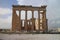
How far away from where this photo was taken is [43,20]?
2303cm

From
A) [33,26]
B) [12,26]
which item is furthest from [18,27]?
[33,26]

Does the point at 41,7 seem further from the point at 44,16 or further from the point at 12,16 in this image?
the point at 12,16

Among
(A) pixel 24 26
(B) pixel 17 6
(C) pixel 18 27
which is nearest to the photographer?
(B) pixel 17 6

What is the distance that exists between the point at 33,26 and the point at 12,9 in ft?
15.1

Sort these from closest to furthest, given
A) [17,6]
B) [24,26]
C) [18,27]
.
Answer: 1. [17,6]
2. [18,27]
3. [24,26]

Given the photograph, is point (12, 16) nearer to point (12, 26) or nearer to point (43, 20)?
point (12, 26)

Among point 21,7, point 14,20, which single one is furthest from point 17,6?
point 14,20

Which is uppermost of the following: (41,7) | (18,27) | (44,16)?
(41,7)

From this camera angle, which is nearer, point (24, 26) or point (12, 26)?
point (12, 26)

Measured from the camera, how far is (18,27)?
75.4ft

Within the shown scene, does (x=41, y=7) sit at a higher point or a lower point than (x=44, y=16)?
higher

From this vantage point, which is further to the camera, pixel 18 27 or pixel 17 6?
pixel 18 27

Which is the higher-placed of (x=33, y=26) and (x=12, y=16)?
(x=12, y=16)

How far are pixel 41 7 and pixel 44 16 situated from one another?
5.32ft
